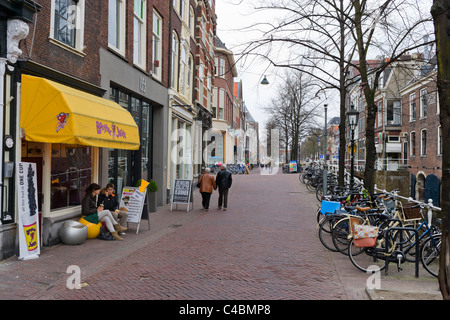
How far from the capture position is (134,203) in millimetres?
10367

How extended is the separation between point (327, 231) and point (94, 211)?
5.07 meters

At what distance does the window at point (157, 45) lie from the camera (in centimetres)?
1566

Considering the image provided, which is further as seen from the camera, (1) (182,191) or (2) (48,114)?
(1) (182,191)

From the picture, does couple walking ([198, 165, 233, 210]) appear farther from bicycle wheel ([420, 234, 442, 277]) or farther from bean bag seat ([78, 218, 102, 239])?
bicycle wheel ([420, 234, 442, 277])

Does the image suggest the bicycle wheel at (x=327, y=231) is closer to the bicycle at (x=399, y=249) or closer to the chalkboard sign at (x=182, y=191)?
the bicycle at (x=399, y=249)

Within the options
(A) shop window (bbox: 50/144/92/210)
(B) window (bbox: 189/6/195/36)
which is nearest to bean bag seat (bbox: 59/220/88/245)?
(A) shop window (bbox: 50/144/92/210)

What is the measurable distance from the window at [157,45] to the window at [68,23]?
5938 millimetres

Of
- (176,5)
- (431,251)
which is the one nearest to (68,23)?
(431,251)

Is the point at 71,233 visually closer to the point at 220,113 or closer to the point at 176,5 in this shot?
the point at 176,5

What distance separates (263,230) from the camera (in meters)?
10.6

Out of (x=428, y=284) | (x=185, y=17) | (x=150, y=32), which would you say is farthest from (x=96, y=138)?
(x=185, y=17)
